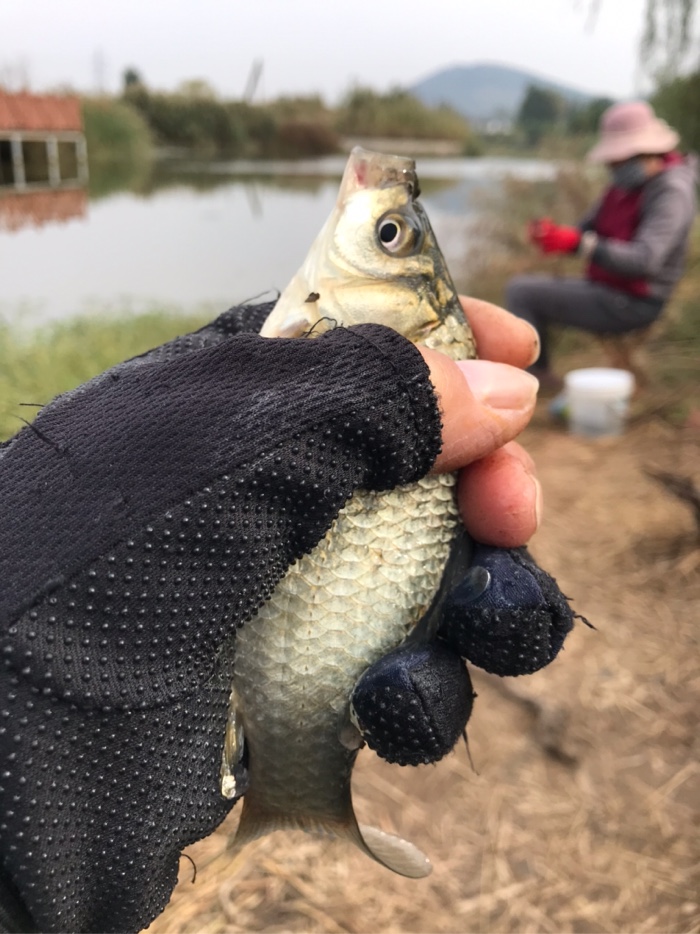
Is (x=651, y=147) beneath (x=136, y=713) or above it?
above

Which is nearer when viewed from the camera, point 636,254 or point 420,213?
point 420,213

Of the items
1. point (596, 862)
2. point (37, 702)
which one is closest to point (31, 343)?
point (596, 862)

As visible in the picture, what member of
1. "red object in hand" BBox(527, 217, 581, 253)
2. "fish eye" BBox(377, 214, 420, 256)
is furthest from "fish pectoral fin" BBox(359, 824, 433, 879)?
"red object in hand" BBox(527, 217, 581, 253)

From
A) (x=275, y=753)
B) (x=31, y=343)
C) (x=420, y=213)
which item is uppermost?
(x=420, y=213)

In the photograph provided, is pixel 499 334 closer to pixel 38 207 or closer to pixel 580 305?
pixel 580 305

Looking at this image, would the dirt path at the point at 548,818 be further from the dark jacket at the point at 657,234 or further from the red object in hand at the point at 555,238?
the red object in hand at the point at 555,238

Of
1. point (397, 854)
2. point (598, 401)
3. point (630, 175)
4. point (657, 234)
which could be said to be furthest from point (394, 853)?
point (630, 175)

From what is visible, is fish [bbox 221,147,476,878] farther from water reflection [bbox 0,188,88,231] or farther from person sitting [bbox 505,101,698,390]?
water reflection [bbox 0,188,88,231]

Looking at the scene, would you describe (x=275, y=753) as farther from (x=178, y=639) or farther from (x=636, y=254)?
(x=636, y=254)

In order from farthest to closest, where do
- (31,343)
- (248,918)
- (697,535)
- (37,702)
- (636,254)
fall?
1. (31,343)
2. (636,254)
3. (697,535)
4. (248,918)
5. (37,702)
